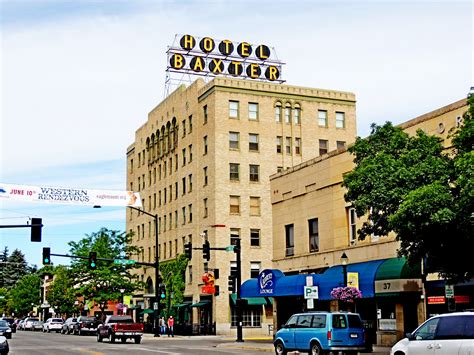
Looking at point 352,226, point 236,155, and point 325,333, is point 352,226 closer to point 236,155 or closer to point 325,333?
point 325,333

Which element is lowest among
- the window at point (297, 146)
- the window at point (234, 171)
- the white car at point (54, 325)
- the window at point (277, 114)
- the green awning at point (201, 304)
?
the white car at point (54, 325)

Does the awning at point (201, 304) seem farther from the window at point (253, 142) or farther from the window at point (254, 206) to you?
the window at point (253, 142)

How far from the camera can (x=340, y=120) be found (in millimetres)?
74812

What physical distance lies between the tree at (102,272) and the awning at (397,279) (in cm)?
4250

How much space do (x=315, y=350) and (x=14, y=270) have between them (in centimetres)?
16404

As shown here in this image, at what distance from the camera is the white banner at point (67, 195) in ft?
175

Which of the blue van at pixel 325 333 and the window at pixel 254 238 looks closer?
the blue van at pixel 325 333

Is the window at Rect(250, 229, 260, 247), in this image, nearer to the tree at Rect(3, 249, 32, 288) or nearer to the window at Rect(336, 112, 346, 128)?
the window at Rect(336, 112, 346, 128)

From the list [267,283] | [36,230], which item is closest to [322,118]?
[267,283]

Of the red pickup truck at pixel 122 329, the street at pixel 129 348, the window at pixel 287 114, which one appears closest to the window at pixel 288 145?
the window at pixel 287 114

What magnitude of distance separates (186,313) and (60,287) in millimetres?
34584

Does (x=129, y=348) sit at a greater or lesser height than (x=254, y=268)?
lesser

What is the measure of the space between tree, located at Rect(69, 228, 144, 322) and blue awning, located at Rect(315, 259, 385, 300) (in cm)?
3740

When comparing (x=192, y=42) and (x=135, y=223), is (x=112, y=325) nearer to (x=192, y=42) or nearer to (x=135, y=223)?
(x=192, y=42)
